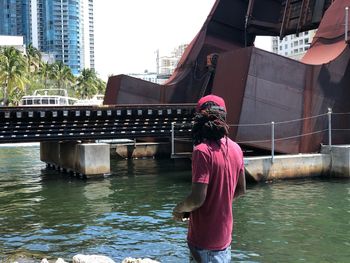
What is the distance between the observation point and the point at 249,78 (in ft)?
62.4

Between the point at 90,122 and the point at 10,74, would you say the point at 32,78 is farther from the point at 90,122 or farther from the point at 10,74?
the point at 90,122

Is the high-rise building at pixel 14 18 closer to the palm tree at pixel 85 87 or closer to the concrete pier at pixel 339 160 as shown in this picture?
the palm tree at pixel 85 87

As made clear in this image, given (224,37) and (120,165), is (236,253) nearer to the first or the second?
(120,165)

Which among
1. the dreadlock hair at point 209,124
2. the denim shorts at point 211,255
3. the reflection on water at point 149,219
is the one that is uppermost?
the dreadlock hair at point 209,124

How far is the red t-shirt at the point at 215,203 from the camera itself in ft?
11.9

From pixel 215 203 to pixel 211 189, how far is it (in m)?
0.11

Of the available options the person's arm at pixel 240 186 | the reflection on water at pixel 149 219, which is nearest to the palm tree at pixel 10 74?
the reflection on water at pixel 149 219

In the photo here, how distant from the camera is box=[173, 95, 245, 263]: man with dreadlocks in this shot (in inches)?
142

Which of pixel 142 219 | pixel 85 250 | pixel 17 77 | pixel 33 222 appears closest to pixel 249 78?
pixel 142 219

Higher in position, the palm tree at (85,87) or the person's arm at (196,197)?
the palm tree at (85,87)

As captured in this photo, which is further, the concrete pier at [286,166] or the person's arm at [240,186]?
the concrete pier at [286,166]

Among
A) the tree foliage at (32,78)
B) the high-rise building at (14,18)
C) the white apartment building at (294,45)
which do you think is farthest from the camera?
the high-rise building at (14,18)

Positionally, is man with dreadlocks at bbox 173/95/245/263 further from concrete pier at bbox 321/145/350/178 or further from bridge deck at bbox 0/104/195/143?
bridge deck at bbox 0/104/195/143

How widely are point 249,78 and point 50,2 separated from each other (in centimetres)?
14078
